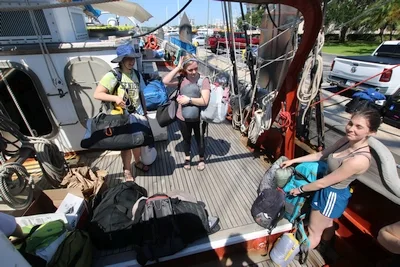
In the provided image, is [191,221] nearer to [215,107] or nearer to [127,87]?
[215,107]

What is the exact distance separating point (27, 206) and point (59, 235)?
0.58 meters

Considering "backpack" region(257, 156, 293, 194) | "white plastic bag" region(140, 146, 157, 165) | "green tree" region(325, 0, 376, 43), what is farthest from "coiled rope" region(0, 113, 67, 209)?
"green tree" region(325, 0, 376, 43)

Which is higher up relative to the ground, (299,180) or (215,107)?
(215,107)

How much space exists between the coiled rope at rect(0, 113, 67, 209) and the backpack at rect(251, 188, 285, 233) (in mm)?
2553

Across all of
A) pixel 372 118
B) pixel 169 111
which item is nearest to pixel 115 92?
pixel 169 111

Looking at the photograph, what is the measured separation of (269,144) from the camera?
152 inches

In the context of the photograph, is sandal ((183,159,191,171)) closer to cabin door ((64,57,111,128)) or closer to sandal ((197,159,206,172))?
sandal ((197,159,206,172))

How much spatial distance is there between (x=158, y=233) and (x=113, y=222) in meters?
0.53

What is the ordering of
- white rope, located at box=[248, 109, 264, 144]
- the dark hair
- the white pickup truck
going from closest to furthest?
1. the dark hair
2. white rope, located at box=[248, 109, 264, 144]
3. the white pickup truck

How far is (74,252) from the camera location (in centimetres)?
200

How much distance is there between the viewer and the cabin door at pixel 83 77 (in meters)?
3.38

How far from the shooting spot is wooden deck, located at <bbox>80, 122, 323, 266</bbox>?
2.41 meters

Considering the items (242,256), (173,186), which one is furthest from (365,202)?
(173,186)

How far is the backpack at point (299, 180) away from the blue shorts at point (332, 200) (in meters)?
0.24
